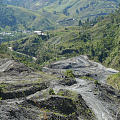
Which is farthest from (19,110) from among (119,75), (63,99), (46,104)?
(119,75)

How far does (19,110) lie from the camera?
43.8 meters

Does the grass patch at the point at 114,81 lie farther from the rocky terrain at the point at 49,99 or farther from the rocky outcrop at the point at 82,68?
the rocky terrain at the point at 49,99

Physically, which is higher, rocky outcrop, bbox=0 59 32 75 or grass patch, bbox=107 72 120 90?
rocky outcrop, bbox=0 59 32 75

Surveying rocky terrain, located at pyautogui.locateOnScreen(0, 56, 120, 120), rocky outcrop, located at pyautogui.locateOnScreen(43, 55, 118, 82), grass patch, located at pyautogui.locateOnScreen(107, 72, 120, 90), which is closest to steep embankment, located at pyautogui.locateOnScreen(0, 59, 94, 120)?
rocky terrain, located at pyautogui.locateOnScreen(0, 56, 120, 120)

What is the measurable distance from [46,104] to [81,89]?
32.3 m

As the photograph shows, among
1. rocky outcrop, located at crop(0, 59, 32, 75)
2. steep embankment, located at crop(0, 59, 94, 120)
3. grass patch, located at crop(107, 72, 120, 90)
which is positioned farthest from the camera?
grass patch, located at crop(107, 72, 120, 90)

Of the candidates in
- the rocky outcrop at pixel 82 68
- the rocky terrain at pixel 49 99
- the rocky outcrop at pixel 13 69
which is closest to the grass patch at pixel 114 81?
the rocky outcrop at pixel 82 68

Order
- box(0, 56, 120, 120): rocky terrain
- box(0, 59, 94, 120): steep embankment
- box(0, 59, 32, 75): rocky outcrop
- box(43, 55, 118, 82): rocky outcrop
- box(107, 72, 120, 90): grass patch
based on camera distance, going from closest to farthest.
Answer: box(0, 59, 94, 120): steep embankment → box(0, 56, 120, 120): rocky terrain → box(0, 59, 32, 75): rocky outcrop → box(107, 72, 120, 90): grass patch → box(43, 55, 118, 82): rocky outcrop

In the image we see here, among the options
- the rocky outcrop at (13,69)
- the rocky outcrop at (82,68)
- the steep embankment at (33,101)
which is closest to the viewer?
the steep embankment at (33,101)

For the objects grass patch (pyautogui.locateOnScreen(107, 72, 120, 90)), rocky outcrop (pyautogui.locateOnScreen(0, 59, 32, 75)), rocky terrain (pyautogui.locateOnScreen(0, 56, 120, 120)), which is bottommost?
grass patch (pyautogui.locateOnScreen(107, 72, 120, 90))

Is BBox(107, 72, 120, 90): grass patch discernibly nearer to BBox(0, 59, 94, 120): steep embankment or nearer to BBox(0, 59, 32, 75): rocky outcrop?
BBox(0, 59, 94, 120): steep embankment

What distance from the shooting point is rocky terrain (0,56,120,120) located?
46.2 m

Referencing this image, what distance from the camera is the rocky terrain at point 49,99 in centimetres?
4624

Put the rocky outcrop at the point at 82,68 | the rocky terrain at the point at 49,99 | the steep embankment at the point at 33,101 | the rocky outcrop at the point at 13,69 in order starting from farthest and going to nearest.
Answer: the rocky outcrop at the point at 82,68 < the rocky outcrop at the point at 13,69 < the rocky terrain at the point at 49,99 < the steep embankment at the point at 33,101
